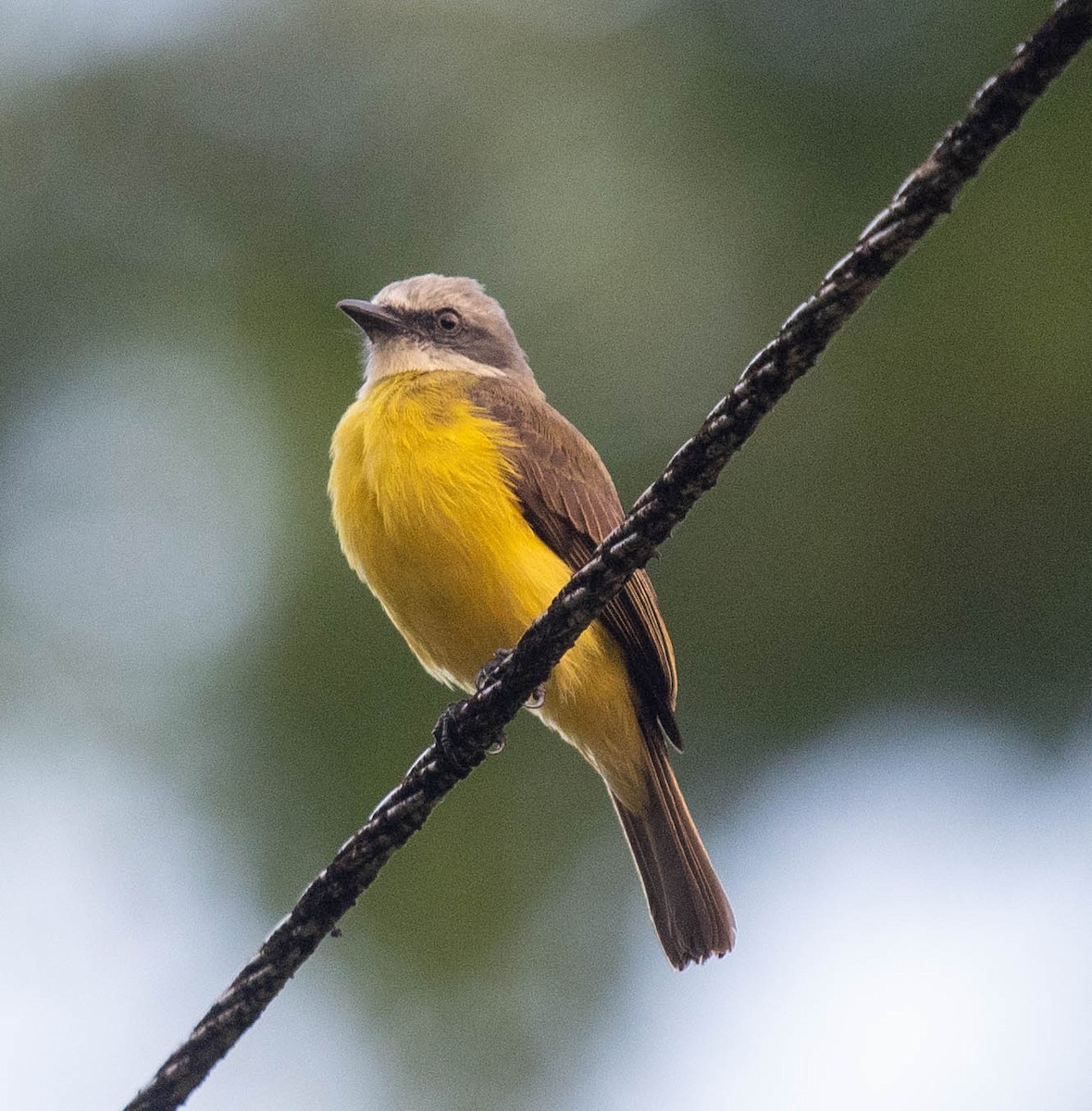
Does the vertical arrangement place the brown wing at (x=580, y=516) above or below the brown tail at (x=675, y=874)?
above

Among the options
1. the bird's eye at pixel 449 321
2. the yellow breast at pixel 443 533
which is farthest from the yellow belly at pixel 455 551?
the bird's eye at pixel 449 321

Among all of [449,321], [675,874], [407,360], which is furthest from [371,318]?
[675,874]

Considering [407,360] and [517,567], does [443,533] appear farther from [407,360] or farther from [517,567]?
[407,360]

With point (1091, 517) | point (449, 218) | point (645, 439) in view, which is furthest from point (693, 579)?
point (449, 218)

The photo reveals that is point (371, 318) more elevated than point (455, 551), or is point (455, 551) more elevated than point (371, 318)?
point (371, 318)

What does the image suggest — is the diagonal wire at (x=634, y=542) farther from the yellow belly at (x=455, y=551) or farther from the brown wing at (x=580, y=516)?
the brown wing at (x=580, y=516)

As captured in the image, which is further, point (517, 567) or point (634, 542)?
point (517, 567)

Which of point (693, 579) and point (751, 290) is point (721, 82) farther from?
point (693, 579)

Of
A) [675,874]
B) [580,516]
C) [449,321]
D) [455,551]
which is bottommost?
[675,874]
